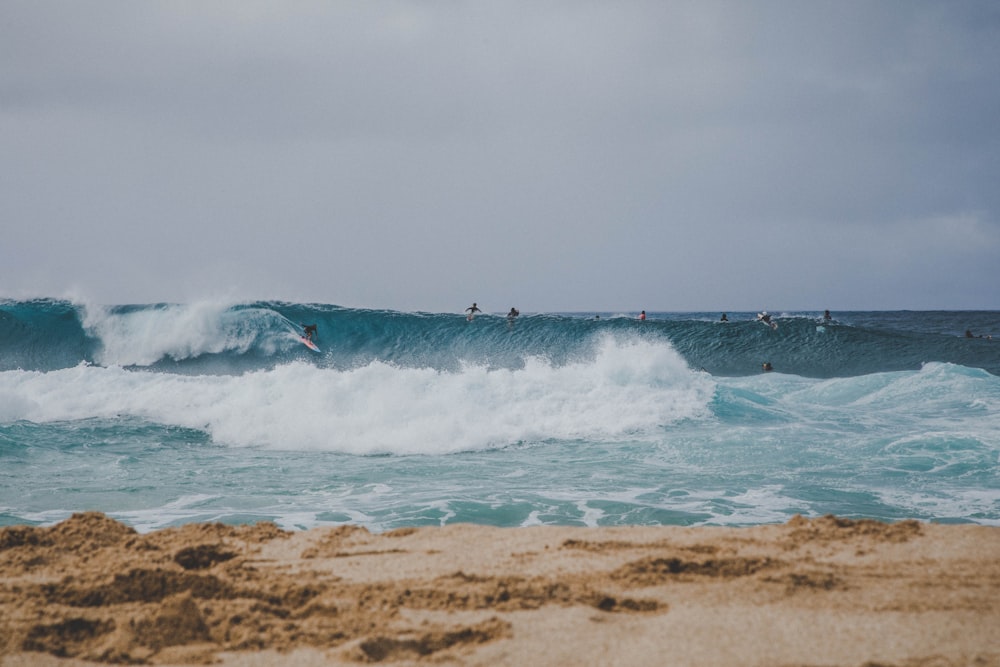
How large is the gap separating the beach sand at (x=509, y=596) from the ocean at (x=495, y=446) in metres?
1.96

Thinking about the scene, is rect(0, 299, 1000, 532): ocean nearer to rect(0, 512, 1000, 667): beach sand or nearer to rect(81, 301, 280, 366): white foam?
rect(81, 301, 280, 366): white foam

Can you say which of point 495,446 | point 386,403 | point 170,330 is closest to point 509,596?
point 495,446

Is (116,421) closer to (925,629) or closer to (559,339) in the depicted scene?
(925,629)

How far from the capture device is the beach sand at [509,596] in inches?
95.4

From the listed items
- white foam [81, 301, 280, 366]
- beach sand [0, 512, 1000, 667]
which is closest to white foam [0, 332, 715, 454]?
beach sand [0, 512, 1000, 667]

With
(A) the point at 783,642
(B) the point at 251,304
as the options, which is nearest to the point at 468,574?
(A) the point at 783,642

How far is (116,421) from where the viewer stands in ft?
39.5

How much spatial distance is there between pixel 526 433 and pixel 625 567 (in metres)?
7.43

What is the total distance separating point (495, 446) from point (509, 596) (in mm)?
7162

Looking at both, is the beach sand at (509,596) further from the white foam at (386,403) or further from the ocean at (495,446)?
the white foam at (386,403)

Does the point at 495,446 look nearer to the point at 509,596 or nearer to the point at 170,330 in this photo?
the point at 509,596

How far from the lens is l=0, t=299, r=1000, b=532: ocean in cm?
621

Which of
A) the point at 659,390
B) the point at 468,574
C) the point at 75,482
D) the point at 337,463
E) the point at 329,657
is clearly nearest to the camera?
the point at 329,657

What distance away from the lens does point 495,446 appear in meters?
10.0
